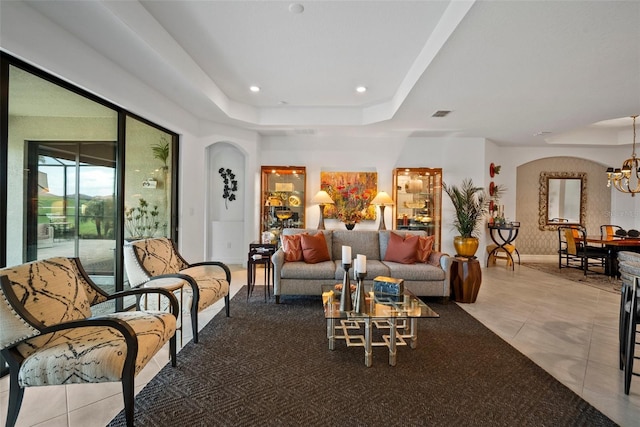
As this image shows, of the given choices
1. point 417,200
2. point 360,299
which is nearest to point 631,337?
point 360,299

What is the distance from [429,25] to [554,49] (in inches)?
46.4

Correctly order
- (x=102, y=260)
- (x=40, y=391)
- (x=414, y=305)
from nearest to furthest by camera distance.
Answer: (x=40, y=391) < (x=414, y=305) < (x=102, y=260)

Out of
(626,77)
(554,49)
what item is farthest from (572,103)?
(554,49)

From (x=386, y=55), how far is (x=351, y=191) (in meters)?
3.20

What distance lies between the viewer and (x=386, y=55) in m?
3.39

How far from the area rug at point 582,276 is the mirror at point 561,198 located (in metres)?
1.30

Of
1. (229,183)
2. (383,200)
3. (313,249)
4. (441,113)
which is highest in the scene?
(441,113)

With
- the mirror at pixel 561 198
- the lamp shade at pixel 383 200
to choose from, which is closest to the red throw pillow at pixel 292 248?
the lamp shade at pixel 383 200

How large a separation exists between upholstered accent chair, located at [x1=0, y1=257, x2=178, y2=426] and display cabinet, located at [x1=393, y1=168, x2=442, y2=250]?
5103 millimetres

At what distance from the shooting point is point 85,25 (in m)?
2.45

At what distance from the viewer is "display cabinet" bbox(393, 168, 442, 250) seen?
6.09 meters

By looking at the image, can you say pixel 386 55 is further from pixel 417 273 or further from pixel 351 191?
pixel 351 191

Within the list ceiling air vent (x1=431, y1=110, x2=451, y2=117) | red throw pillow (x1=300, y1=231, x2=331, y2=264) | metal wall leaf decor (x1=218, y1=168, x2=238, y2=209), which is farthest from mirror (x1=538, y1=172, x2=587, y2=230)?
metal wall leaf decor (x1=218, y1=168, x2=238, y2=209)

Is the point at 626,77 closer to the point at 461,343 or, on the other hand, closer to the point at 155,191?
the point at 461,343
